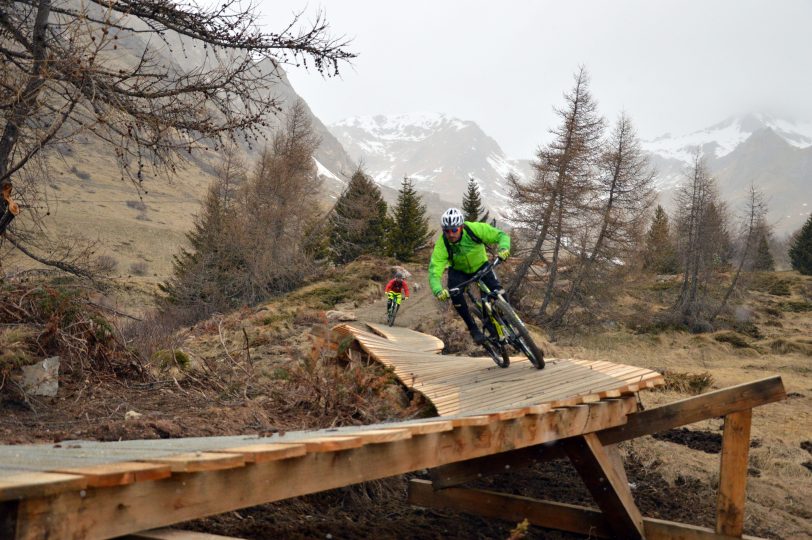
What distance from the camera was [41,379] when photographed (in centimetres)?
652

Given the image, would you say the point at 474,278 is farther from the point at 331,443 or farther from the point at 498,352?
the point at 331,443

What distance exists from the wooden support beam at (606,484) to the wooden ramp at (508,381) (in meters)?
0.54

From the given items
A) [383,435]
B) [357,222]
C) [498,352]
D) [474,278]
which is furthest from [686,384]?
[357,222]

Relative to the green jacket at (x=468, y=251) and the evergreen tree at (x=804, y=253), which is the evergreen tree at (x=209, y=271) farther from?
the evergreen tree at (x=804, y=253)

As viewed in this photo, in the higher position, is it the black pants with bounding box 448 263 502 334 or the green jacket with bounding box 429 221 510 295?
the green jacket with bounding box 429 221 510 295

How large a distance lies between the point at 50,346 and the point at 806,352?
26119mm

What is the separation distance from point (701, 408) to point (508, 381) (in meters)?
2.17

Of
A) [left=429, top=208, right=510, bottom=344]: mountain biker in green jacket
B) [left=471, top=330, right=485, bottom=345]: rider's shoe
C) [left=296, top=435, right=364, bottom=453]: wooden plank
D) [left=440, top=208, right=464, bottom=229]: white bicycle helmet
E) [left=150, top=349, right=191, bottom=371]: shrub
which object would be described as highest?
[left=440, top=208, right=464, bottom=229]: white bicycle helmet

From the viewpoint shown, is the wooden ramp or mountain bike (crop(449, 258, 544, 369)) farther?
mountain bike (crop(449, 258, 544, 369))

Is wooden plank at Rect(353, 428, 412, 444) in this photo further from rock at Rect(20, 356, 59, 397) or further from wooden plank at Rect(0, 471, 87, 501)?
rock at Rect(20, 356, 59, 397)

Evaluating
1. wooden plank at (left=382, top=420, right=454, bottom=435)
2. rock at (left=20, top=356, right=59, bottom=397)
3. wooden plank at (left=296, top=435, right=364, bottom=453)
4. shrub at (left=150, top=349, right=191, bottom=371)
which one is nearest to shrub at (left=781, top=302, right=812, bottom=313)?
shrub at (left=150, top=349, right=191, bottom=371)

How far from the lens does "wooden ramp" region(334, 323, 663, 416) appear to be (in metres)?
5.60

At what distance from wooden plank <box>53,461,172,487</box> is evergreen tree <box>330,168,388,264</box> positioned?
3388 centimetres

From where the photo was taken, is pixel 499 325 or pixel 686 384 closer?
pixel 499 325
